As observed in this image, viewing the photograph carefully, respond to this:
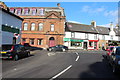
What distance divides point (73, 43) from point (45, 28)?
373 inches

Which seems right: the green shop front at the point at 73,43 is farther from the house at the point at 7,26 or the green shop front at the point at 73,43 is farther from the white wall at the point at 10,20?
the house at the point at 7,26

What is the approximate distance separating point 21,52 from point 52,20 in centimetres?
2273

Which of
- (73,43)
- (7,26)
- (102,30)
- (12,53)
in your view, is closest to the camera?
(12,53)

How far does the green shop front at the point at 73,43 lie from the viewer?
36.6m

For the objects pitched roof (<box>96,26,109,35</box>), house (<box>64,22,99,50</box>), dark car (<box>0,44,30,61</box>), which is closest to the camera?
dark car (<box>0,44,30,61</box>)

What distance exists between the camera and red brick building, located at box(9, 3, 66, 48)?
3522cm

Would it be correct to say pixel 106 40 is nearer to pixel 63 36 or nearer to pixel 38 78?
pixel 63 36

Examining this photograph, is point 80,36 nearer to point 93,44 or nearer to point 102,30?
point 93,44

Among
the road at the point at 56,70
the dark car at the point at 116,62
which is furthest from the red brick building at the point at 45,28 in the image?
the dark car at the point at 116,62

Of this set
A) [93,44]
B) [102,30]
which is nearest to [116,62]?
[93,44]

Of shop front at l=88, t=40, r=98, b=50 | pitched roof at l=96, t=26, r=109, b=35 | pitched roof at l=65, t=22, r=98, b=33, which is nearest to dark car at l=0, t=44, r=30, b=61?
pitched roof at l=65, t=22, r=98, b=33

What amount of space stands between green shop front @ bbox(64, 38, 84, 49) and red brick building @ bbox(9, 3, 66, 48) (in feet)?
6.69

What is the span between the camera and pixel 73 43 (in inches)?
1501

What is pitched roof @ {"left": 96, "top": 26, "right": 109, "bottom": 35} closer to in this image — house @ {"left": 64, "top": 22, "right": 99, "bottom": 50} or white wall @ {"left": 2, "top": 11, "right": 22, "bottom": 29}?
house @ {"left": 64, "top": 22, "right": 99, "bottom": 50}
